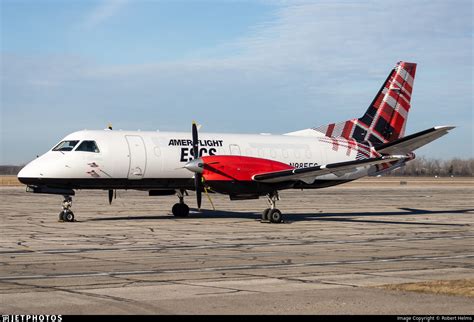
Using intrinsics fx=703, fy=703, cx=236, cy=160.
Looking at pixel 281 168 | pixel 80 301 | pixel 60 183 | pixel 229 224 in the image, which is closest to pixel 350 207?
pixel 281 168

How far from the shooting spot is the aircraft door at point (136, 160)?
99.3 feet

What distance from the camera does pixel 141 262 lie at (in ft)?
55.9

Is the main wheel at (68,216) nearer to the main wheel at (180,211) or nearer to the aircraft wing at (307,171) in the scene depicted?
the main wheel at (180,211)

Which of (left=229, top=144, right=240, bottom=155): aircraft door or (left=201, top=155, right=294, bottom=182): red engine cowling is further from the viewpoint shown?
(left=229, top=144, right=240, bottom=155): aircraft door

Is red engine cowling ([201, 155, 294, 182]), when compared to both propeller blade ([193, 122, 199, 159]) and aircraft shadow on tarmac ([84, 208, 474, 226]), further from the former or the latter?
aircraft shadow on tarmac ([84, 208, 474, 226])

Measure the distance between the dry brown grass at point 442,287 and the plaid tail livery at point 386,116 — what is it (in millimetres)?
23148

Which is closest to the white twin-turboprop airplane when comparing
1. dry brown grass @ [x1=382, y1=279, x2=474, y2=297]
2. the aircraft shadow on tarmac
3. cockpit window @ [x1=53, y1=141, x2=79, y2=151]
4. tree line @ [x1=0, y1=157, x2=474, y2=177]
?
cockpit window @ [x1=53, y1=141, x2=79, y2=151]

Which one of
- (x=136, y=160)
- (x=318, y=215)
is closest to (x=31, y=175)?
(x=136, y=160)

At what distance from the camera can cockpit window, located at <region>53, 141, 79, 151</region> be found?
29.9 m

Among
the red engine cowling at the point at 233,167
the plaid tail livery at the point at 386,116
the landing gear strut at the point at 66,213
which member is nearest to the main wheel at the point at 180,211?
the red engine cowling at the point at 233,167

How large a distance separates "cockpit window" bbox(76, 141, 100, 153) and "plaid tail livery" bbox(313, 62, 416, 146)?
12429mm

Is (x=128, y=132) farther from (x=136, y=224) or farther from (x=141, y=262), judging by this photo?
(x=141, y=262)

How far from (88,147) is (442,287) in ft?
65.1

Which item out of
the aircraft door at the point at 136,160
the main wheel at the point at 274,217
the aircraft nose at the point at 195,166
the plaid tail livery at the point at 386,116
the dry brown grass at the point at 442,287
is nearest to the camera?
the dry brown grass at the point at 442,287
